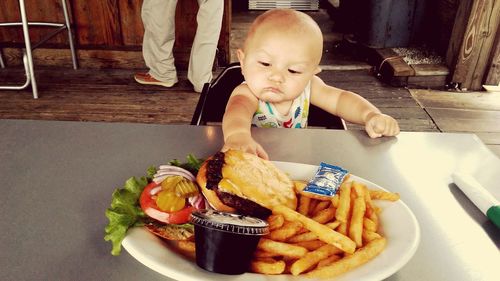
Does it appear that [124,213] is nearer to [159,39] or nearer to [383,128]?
[383,128]

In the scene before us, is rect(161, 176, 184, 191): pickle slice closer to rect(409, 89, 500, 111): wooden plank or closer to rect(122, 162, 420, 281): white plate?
rect(122, 162, 420, 281): white plate

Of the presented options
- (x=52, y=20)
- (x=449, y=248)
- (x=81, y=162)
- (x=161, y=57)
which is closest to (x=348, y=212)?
(x=449, y=248)

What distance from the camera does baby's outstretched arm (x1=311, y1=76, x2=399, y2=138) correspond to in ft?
4.24

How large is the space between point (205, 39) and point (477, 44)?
258 cm

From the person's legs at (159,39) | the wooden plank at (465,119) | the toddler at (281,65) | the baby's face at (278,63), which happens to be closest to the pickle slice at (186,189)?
the toddler at (281,65)

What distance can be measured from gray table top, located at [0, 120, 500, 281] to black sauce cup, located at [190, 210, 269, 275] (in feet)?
0.37

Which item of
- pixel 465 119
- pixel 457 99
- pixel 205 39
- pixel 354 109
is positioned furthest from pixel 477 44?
pixel 354 109

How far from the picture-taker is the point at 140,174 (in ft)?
3.49

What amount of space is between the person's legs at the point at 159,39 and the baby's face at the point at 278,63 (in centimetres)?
263

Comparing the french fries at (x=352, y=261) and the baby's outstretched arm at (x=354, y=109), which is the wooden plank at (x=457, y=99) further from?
the french fries at (x=352, y=261)

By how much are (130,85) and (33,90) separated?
854 millimetres

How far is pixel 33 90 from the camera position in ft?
12.7

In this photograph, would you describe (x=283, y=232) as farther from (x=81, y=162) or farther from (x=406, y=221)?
(x=81, y=162)

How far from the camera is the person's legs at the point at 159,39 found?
3818mm
